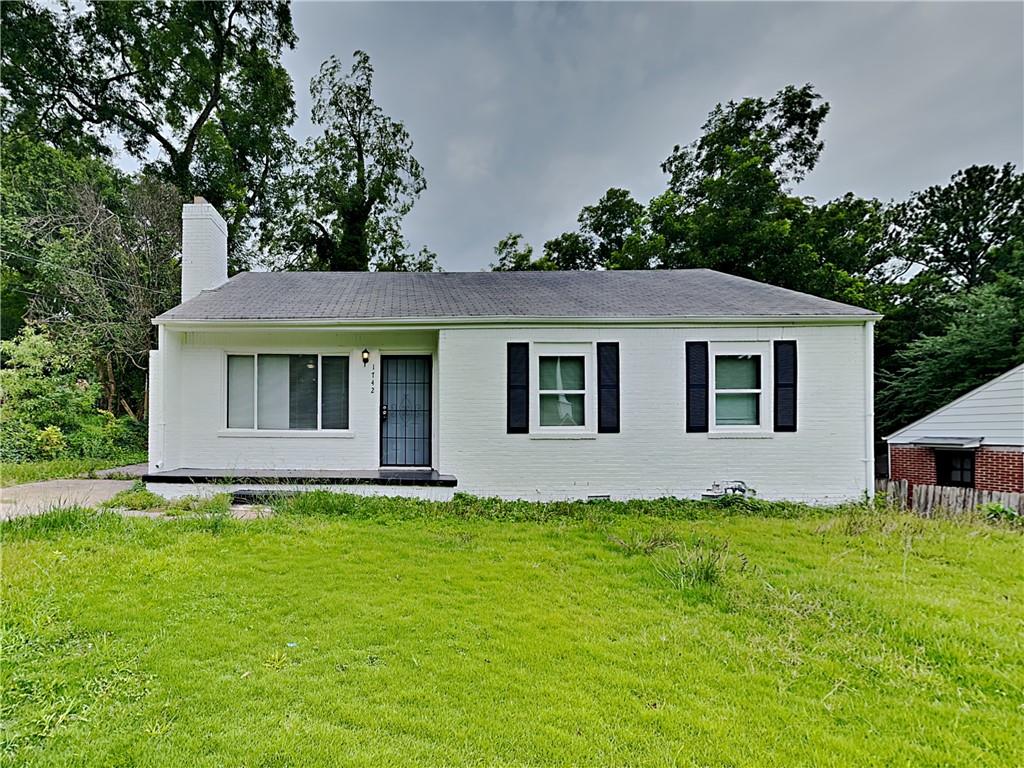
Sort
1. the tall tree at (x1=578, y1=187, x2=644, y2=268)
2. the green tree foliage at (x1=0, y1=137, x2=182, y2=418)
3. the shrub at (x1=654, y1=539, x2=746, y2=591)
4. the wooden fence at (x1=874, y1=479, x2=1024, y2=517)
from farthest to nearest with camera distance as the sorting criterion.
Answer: the tall tree at (x1=578, y1=187, x2=644, y2=268), the green tree foliage at (x1=0, y1=137, x2=182, y2=418), the wooden fence at (x1=874, y1=479, x2=1024, y2=517), the shrub at (x1=654, y1=539, x2=746, y2=591)

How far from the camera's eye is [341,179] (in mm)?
19406

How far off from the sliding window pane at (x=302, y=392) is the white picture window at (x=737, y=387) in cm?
727

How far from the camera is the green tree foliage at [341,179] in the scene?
1891 centimetres

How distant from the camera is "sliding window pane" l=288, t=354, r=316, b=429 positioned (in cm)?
843

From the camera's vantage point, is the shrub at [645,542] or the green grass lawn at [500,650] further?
the shrub at [645,542]

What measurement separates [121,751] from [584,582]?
3290mm

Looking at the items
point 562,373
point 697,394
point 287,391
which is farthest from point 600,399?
point 287,391

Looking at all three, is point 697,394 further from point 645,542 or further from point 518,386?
point 645,542

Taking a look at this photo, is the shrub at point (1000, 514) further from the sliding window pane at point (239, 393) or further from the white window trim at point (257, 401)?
the sliding window pane at point (239, 393)

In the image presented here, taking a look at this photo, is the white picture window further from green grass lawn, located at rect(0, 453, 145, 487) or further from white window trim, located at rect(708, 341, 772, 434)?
green grass lawn, located at rect(0, 453, 145, 487)

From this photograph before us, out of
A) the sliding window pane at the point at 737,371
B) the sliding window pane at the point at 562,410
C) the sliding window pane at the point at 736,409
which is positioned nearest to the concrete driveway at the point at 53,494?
the sliding window pane at the point at 562,410

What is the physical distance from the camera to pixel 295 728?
7.47 feet

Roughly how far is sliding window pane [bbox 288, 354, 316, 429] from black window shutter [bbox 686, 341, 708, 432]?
678 centimetres

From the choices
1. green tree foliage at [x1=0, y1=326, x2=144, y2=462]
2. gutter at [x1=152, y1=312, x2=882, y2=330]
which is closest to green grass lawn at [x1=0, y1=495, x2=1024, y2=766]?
gutter at [x1=152, y1=312, x2=882, y2=330]
